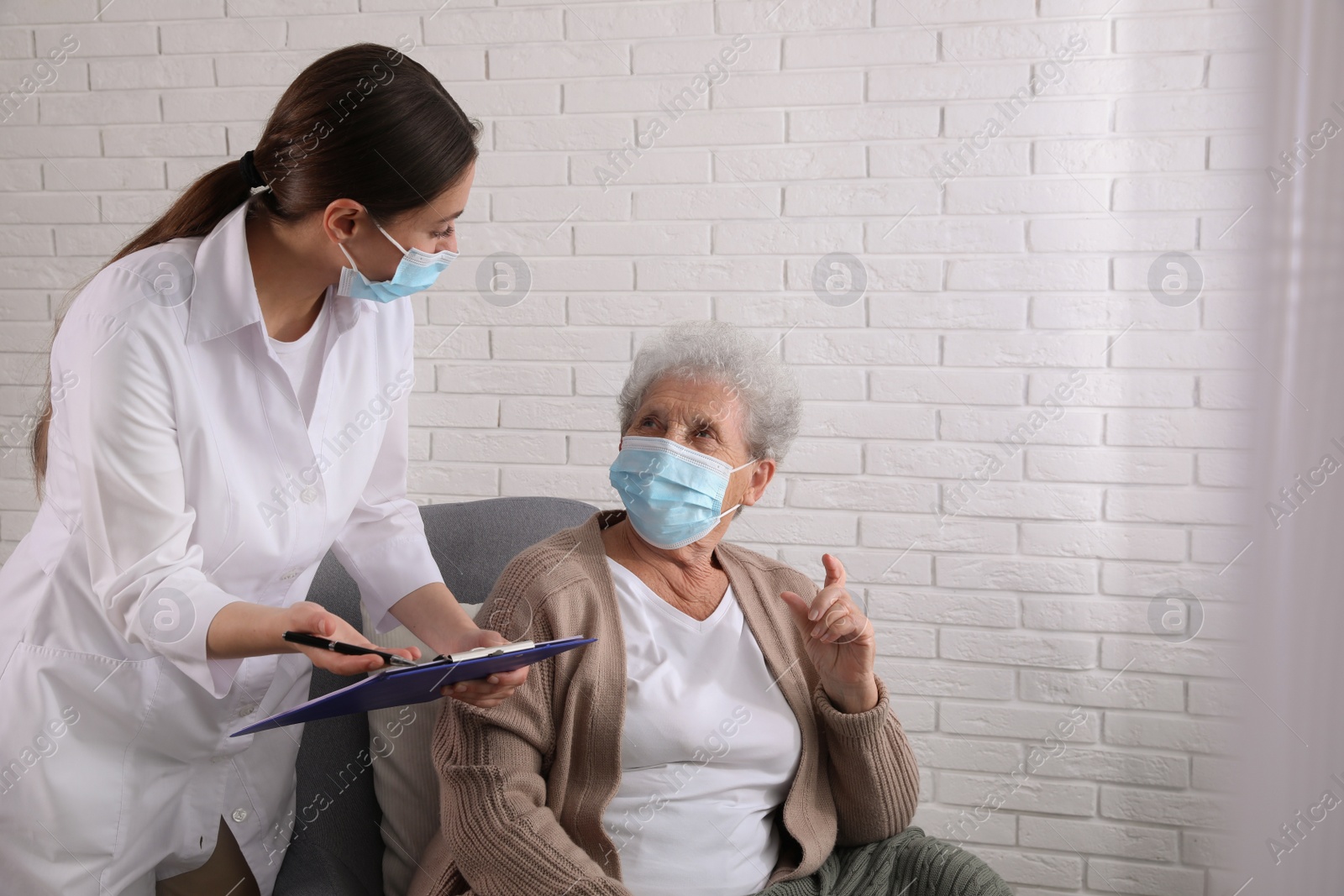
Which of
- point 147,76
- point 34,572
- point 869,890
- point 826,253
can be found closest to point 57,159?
point 147,76

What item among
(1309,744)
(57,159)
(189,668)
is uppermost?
(57,159)

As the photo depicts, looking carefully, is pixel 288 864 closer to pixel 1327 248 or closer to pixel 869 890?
pixel 869 890

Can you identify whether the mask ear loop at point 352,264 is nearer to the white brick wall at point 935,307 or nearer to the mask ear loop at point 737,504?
the mask ear loop at point 737,504

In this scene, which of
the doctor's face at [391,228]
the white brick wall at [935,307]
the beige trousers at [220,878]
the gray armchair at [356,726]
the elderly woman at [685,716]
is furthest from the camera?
the white brick wall at [935,307]

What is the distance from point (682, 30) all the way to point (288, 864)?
2109 mm

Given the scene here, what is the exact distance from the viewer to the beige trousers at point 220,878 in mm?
1721

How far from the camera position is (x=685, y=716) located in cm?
168

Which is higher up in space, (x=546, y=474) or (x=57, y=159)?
(x=57, y=159)

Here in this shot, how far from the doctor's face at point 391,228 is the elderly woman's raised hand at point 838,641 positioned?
807 millimetres

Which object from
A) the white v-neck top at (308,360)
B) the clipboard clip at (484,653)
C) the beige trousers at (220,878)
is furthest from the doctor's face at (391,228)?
the beige trousers at (220,878)

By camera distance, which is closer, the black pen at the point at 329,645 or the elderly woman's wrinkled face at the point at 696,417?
the black pen at the point at 329,645

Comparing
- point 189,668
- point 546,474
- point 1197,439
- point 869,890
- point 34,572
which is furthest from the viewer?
point 546,474

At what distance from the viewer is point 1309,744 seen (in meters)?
1.59

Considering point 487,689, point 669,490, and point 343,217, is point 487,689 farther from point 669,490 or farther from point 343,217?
point 343,217
